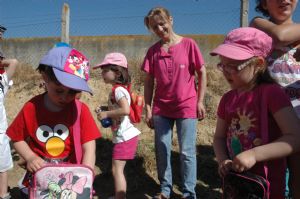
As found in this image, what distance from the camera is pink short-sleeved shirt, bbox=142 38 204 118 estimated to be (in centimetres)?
350

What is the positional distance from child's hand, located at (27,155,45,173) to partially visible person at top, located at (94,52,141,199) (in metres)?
1.29

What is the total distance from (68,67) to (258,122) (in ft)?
3.22

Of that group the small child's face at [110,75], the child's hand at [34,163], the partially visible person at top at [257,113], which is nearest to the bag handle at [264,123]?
the partially visible person at top at [257,113]

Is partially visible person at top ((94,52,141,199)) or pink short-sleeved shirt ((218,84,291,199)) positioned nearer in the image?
pink short-sleeved shirt ((218,84,291,199))

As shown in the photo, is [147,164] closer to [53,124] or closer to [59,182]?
[53,124]

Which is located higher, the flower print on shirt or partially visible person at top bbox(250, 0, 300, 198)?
partially visible person at top bbox(250, 0, 300, 198)

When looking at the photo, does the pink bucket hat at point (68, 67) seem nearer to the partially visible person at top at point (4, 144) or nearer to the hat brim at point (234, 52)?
the hat brim at point (234, 52)

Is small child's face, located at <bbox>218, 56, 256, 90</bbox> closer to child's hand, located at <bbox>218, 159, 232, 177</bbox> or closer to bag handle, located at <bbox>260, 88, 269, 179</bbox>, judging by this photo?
bag handle, located at <bbox>260, 88, 269, 179</bbox>

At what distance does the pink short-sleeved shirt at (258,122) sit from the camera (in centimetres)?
182

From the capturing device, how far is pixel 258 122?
1857mm

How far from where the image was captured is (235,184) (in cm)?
177

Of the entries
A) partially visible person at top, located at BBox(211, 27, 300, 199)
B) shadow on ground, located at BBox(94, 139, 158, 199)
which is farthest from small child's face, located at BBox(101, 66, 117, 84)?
partially visible person at top, located at BBox(211, 27, 300, 199)

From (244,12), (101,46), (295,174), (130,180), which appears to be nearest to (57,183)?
(295,174)

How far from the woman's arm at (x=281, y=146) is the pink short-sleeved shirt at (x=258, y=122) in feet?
0.16
